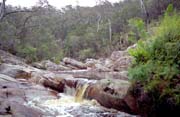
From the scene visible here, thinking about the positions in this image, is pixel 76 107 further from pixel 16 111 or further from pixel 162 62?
pixel 162 62

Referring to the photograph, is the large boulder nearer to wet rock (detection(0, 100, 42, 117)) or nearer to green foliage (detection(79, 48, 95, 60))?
wet rock (detection(0, 100, 42, 117))

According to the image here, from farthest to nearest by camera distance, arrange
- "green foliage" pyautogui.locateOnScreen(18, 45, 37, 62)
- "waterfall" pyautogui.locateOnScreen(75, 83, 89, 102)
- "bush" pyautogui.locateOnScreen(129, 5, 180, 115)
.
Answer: "green foliage" pyautogui.locateOnScreen(18, 45, 37, 62) → "waterfall" pyautogui.locateOnScreen(75, 83, 89, 102) → "bush" pyautogui.locateOnScreen(129, 5, 180, 115)

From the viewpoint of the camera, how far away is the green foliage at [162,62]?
6.30m

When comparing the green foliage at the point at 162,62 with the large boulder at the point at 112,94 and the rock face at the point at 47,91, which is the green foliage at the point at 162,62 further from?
the large boulder at the point at 112,94

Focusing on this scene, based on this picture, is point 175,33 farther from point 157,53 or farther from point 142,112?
point 142,112

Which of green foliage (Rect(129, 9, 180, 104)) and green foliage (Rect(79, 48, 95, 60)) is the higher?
green foliage (Rect(129, 9, 180, 104))

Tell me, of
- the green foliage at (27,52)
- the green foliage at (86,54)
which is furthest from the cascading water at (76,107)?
the green foliage at (86,54)

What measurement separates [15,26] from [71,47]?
44.8ft

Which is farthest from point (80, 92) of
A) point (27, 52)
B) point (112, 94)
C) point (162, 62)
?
point (27, 52)

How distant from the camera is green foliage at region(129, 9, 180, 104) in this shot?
20.7 ft

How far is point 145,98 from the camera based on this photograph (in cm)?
687

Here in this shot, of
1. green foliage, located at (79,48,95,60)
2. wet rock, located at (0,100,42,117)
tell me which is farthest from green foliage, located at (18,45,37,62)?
wet rock, located at (0,100,42,117)

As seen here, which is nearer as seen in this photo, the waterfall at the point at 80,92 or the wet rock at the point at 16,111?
the wet rock at the point at 16,111

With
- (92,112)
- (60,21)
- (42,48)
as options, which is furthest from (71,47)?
(92,112)
